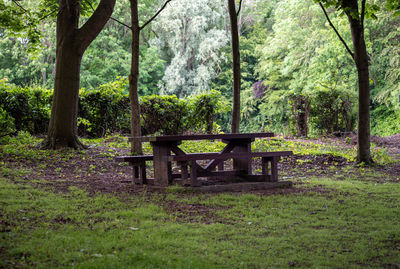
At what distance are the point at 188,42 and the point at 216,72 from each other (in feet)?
13.5

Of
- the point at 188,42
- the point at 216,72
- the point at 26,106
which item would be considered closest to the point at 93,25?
the point at 26,106

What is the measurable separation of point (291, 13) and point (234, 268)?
30.9 meters

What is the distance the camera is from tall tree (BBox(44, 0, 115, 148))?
11.3 m

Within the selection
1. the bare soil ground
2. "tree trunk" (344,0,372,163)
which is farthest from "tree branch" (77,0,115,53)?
"tree trunk" (344,0,372,163)

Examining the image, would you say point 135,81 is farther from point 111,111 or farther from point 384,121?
point 384,121

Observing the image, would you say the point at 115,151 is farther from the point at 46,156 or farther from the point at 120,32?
the point at 120,32

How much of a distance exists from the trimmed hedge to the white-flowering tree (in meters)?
19.6

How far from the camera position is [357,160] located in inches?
423

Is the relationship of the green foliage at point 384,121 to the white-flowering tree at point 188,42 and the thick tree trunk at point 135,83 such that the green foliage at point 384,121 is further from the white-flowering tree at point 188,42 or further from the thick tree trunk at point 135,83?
the thick tree trunk at point 135,83

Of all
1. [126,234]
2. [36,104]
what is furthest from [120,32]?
[126,234]

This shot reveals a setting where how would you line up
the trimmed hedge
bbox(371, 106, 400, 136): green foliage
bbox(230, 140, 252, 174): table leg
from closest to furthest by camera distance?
1. bbox(230, 140, 252, 174): table leg
2. the trimmed hedge
3. bbox(371, 106, 400, 136): green foliage

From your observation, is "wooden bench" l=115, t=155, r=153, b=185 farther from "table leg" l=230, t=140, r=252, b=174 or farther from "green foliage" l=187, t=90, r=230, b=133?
"green foliage" l=187, t=90, r=230, b=133

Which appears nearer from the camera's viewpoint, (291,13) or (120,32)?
(291,13)

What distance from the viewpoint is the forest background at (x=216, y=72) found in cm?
1541
